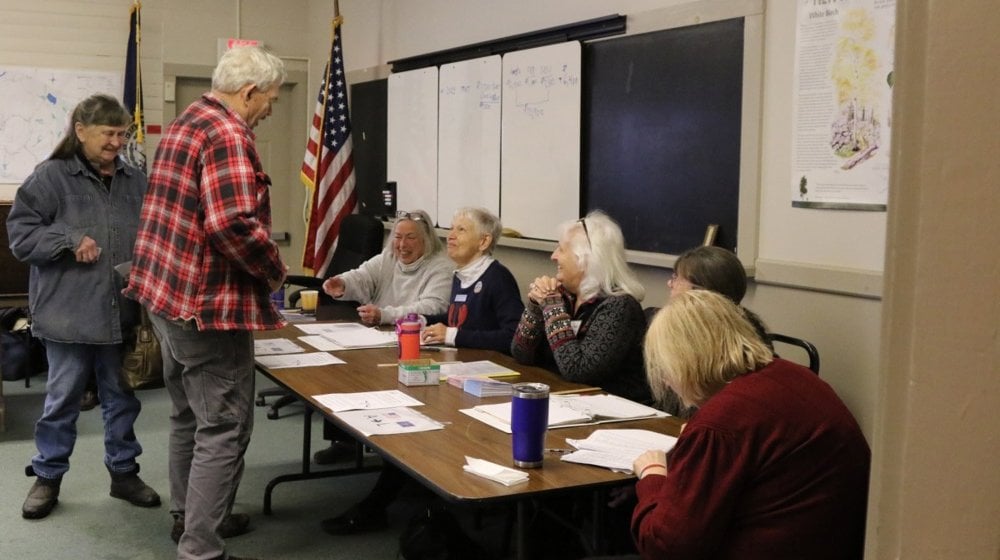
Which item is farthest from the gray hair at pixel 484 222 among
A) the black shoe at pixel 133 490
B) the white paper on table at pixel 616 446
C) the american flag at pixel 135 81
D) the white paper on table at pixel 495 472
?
the american flag at pixel 135 81

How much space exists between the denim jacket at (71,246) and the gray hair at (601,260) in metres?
1.63

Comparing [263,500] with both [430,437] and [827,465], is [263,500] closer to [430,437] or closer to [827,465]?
[430,437]

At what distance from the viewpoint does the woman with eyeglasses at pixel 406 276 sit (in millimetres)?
4449

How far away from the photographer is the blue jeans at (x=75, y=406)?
145 inches

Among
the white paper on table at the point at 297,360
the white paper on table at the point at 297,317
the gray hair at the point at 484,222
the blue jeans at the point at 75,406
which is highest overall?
the gray hair at the point at 484,222

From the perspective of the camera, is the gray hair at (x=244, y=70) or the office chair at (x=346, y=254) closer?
the gray hair at (x=244, y=70)

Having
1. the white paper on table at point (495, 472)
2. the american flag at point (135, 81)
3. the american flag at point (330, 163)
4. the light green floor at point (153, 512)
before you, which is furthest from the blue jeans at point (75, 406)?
the american flag at point (135, 81)

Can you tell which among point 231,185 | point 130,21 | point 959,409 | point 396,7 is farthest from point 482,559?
point 130,21

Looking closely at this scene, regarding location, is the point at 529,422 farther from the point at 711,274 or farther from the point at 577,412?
the point at 711,274

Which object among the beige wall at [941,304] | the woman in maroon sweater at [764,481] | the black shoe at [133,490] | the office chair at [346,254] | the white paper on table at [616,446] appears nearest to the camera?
the beige wall at [941,304]

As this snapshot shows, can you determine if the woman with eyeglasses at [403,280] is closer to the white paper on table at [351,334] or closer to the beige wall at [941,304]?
the white paper on table at [351,334]

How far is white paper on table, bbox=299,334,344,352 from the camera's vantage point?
143 inches

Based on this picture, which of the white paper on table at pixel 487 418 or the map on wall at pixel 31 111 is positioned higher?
the map on wall at pixel 31 111

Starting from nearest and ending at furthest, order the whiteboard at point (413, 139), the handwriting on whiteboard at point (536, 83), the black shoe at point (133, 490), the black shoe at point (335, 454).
→ the black shoe at point (133, 490)
the black shoe at point (335, 454)
the handwriting on whiteboard at point (536, 83)
the whiteboard at point (413, 139)
